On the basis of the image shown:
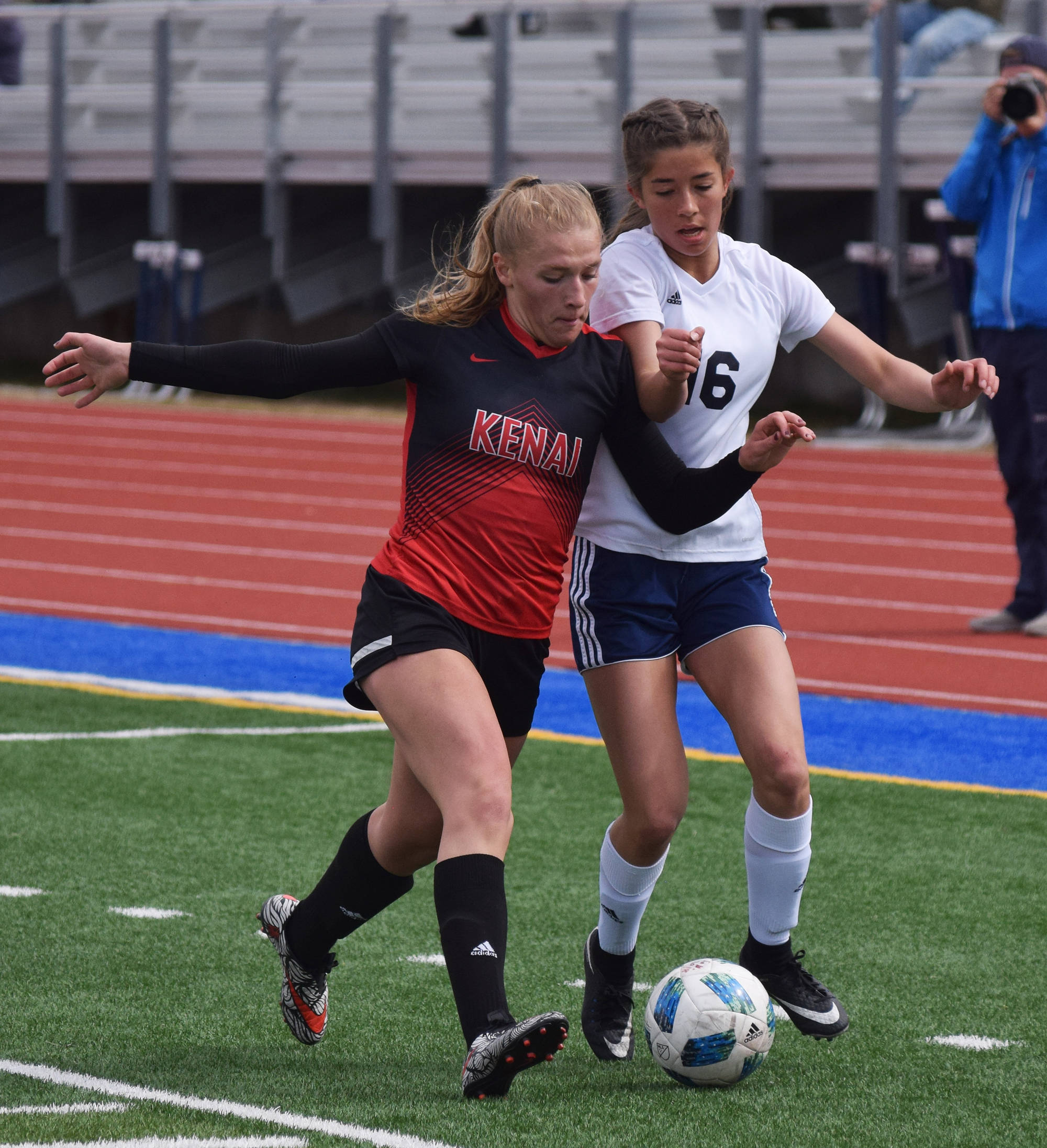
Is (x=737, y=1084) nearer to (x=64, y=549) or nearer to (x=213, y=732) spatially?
(x=213, y=732)

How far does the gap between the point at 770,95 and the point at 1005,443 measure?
444 inches

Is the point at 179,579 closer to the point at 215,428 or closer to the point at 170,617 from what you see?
the point at 170,617

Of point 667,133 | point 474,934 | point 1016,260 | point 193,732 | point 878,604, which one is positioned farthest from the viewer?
point 878,604

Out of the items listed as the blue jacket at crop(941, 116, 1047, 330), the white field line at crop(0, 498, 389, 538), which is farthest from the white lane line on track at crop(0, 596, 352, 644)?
the blue jacket at crop(941, 116, 1047, 330)

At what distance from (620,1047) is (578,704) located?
14.3ft

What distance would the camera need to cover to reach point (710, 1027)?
146 inches

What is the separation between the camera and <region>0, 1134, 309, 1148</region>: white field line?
3.31m

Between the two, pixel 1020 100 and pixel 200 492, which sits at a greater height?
pixel 1020 100

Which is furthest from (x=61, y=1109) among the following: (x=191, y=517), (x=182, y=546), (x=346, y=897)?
(x=191, y=517)

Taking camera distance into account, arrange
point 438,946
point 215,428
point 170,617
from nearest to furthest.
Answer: point 438,946 → point 170,617 → point 215,428

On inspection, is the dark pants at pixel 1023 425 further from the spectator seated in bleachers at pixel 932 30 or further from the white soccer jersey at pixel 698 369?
the spectator seated in bleachers at pixel 932 30

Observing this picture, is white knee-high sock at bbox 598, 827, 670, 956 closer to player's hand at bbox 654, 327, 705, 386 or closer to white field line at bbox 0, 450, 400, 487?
player's hand at bbox 654, 327, 705, 386

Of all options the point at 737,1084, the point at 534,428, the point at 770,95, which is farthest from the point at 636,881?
the point at 770,95

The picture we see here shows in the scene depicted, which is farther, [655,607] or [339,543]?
[339,543]
